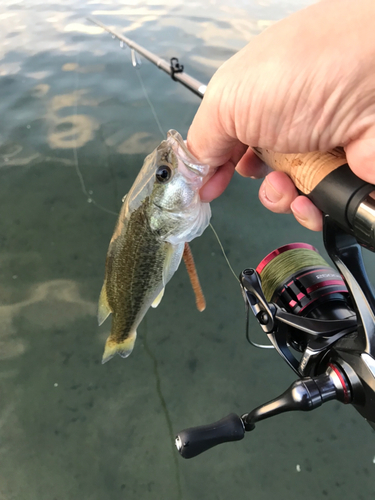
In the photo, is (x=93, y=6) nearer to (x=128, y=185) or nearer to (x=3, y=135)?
(x=3, y=135)

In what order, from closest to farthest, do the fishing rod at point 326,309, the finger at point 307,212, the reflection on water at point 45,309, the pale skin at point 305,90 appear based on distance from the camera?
1. the pale skin at point 305,90
2. the fishing rod at point 326,309
3. the finger at point 307,212
4. the reflection on water at point 45,309

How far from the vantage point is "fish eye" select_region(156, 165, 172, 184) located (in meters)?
1.22

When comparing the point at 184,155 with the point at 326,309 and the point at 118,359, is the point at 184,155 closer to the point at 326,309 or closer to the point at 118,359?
the point at 326,309

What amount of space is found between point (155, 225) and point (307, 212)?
58 cm

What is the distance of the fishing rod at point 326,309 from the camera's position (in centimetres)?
83

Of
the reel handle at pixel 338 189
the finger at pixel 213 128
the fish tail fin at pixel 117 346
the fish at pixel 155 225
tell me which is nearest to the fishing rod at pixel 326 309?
the reel handle at pixel 338 189

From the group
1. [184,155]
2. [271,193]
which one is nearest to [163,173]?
[184,155]

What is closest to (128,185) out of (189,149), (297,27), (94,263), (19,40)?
(94,263)

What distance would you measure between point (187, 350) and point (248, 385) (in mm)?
418

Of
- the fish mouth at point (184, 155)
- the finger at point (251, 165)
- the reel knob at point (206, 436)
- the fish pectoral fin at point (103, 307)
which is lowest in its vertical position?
the fish pectoral fin at point (103, 307)

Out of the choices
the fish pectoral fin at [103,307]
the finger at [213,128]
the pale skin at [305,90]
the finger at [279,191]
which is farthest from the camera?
the fish pectoral fin at [103,307]

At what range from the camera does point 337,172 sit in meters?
0.84

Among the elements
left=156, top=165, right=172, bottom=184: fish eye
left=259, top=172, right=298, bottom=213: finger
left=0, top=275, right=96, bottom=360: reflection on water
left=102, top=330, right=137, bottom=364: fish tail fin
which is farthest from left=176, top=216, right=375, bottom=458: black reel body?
left=0, top=275, right=96, bottom=360: reflection on water

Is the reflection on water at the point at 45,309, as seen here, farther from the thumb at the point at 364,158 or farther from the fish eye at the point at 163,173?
the thumb at the point at 364,158
